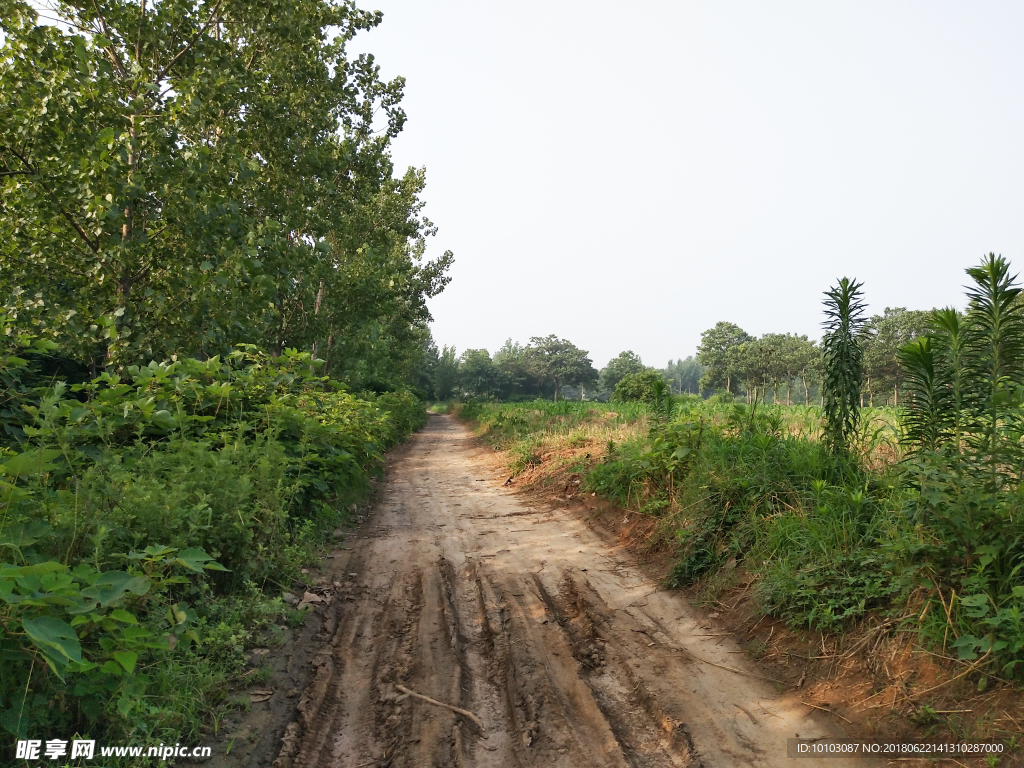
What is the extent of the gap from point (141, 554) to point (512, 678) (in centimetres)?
250

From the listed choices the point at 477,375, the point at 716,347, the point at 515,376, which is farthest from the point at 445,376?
the point at 716,347

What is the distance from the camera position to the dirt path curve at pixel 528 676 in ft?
10.7

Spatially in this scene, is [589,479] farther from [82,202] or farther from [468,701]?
[82,202]

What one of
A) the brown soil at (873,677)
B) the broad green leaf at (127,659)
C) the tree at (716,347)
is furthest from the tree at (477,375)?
the broad green leaf at (127,659)

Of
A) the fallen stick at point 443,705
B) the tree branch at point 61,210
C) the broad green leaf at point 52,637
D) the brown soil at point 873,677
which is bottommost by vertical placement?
the fallen stick at point 443,705

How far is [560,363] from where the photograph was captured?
123 meters

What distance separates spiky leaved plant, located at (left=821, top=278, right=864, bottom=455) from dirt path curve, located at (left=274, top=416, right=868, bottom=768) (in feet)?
8.03

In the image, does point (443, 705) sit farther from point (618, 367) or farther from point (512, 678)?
point (618, 367)

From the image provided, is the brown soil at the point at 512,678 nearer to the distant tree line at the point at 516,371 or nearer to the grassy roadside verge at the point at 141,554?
the grassy roadside verge at the point at 141,554

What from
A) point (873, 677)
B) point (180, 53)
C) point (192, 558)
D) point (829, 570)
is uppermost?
point (180, 53)

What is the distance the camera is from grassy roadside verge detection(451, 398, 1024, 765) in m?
3.36

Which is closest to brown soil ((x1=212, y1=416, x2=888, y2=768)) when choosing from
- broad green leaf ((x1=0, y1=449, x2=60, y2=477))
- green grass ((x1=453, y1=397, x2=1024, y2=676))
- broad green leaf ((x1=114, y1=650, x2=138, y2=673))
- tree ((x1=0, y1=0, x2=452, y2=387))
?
green grass ((x1=453, y1=397, x2=1024, y2=676))

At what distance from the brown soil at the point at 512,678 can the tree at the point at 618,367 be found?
127 m

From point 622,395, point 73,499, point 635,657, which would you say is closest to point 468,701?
point 635,657
